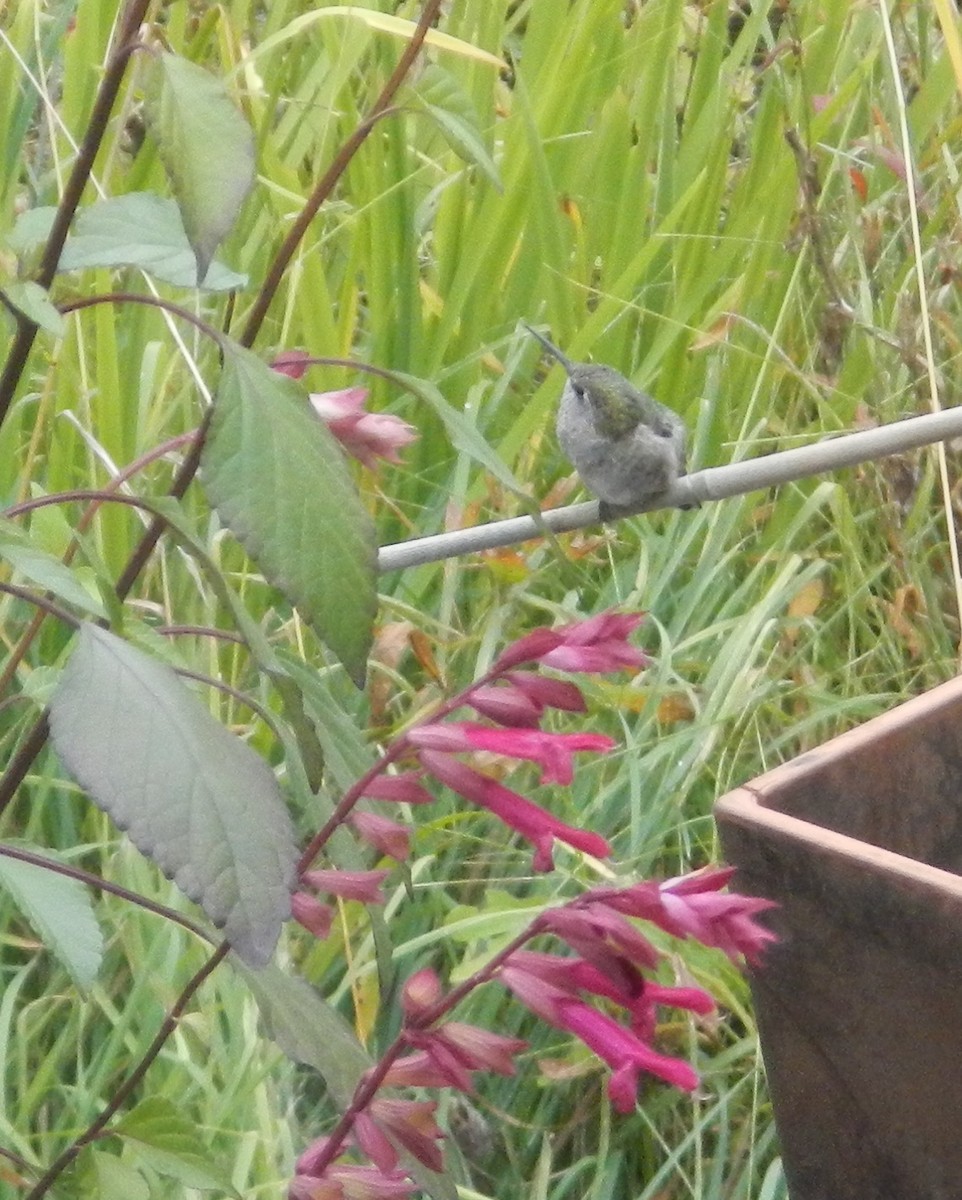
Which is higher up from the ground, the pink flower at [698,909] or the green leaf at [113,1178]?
the pink flower at [698,909]

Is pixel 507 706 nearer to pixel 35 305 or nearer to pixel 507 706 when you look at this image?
pixel 507 706

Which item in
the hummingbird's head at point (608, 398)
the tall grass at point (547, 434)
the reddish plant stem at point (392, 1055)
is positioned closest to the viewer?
the reddish plant stem at point (392, 1055)

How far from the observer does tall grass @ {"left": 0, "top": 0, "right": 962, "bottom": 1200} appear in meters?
1.31

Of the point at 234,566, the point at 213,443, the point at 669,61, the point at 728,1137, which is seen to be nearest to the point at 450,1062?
the point at 213,443

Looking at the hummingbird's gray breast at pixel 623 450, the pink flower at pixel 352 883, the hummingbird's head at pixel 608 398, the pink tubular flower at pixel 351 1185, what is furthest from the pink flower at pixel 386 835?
the hummingbird's head at pixel 608 398

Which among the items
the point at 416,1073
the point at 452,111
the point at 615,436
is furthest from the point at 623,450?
the point at 416,1073

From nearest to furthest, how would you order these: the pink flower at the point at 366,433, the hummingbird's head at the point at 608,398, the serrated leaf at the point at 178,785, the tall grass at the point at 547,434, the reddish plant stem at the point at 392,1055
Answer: the serrated leaf at the point at 178,785, the reddish plant stem at the point at 392,1055, the pink flower at the point at 366,433, the tall grass at the point at 547,434, the hummingbird's head at the point at 608,398

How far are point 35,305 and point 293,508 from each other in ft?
0.36

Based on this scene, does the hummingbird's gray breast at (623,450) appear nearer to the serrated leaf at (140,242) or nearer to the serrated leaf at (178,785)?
the serrated leaf at (140,242)

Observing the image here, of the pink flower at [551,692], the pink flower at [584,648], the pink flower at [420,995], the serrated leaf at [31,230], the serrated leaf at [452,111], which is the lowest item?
the pink flower at [420,995]

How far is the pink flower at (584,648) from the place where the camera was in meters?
0.63

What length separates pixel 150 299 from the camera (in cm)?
59

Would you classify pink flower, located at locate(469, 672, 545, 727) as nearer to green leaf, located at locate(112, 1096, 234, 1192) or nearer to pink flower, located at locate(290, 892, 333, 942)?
pink flower, located at locate(290, 892, 333, 942)

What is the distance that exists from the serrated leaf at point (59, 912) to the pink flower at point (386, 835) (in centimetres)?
12
